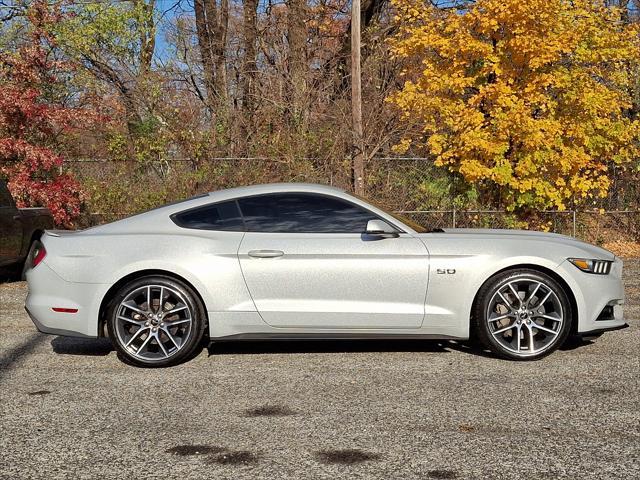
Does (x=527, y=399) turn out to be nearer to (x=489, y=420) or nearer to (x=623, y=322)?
(x=489, y=420)

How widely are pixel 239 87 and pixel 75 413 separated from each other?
16561 millimetres

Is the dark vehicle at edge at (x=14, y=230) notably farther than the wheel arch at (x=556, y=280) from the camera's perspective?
Yes

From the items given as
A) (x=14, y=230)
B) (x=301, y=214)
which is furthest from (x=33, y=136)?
(x=301, y=214)

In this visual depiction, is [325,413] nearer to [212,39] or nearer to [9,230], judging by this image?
[9,230]

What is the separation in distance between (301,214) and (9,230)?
20.1ft

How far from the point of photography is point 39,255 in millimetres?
6309

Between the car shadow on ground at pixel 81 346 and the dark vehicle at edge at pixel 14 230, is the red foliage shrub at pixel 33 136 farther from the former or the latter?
the car shadow on ground at pixel 81 346

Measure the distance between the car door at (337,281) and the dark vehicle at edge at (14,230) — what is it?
557 cm

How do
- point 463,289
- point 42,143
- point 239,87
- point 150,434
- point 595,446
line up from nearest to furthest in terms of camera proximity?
point 595,446
point 150,434
point 463,289
point 42,143
point 239,87

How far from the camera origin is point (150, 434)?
4.52 metres

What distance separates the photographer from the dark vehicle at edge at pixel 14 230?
35.0 ft

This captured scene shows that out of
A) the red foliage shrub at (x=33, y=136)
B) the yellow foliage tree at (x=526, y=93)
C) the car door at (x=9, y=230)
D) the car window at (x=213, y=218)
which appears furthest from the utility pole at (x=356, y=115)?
the car window at (x=213, y=218)

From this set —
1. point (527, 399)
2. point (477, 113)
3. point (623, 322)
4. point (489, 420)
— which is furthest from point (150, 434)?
point (477, 113)

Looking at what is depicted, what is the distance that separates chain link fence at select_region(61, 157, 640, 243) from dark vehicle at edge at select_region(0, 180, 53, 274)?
4.16 meters
